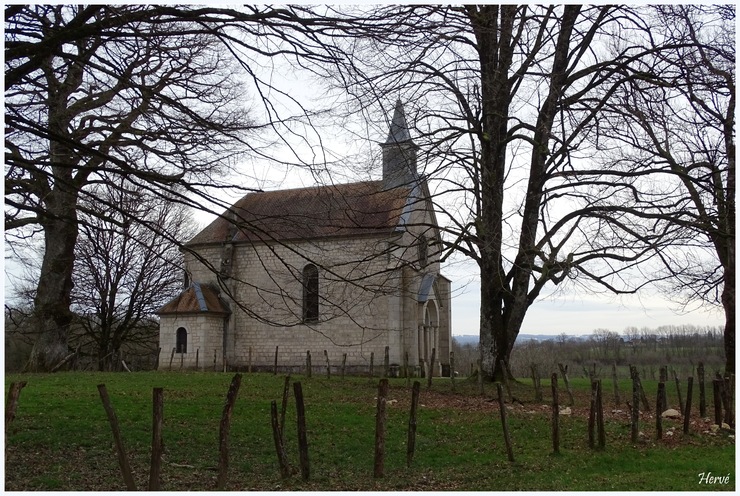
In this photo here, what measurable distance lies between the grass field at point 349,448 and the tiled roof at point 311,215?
302 cm

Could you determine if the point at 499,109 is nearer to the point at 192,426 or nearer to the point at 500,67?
the point at 500,67

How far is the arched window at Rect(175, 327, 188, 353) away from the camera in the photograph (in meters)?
28.7

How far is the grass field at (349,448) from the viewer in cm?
815

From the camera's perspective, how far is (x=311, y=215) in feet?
26.2

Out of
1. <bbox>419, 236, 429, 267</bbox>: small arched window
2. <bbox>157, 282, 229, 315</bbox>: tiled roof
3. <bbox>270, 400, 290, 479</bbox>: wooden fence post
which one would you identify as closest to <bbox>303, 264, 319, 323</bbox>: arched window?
<bbox>270, 400, 290, 479</bbox>: wooden fence post

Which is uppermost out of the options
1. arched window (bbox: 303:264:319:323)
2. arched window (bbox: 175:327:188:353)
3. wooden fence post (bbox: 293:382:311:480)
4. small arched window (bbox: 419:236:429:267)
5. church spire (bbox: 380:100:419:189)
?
church spire (bbox: 380:100:419:189)

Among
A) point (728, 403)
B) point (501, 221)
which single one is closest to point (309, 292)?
point (728, 403)

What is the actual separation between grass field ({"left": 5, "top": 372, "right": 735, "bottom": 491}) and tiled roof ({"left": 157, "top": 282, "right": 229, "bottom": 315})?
12939mm

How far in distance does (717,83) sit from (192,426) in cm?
1133

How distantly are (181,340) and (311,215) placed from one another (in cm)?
2254

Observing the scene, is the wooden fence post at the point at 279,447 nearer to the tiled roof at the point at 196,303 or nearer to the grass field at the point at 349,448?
the grass field at the point at 349,448

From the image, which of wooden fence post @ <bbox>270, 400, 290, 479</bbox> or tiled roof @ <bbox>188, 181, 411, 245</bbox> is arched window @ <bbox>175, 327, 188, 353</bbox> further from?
wooden fence post @ <bbox>270, 400, 290, 479</bbox>

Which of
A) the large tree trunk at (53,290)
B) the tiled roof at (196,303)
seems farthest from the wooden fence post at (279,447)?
the tiled roof at (196,303)

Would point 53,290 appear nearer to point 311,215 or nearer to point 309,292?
point 309,292
